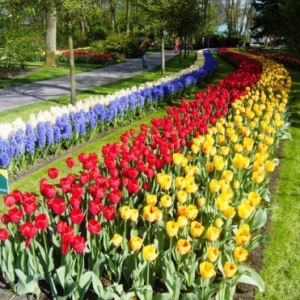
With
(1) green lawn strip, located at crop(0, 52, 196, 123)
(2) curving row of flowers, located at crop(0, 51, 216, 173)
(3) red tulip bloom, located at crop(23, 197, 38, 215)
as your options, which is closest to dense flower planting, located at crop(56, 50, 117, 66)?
(1) green lawn strip, located at crop(0, 52, 196, 123)

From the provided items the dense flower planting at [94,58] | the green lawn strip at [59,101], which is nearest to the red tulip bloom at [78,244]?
the green lawn strip at [59,101]

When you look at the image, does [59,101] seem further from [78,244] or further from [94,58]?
[94,58]

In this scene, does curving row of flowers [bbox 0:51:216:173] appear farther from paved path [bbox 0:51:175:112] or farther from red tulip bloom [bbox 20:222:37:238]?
paved path [bbox 0:51:175:112]

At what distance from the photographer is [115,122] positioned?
852 cm

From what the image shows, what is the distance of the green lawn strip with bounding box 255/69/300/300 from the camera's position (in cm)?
343

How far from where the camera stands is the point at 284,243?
4180mm

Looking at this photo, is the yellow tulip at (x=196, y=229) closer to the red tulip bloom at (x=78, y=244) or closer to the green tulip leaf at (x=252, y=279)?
the green tulip leaf at (x=252, y=279)

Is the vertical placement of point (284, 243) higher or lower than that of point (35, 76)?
lower

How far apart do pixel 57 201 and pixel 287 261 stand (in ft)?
7.84

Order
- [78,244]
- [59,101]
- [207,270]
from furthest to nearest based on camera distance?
[59,101] < [78,244] < [207,270]

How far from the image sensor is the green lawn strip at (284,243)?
135 inches

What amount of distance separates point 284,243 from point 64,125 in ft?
14.0

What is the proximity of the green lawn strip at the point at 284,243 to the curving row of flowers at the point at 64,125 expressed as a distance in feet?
12.1

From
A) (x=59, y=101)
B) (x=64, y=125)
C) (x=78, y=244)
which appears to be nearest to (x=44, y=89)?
(x=59, y=101)
